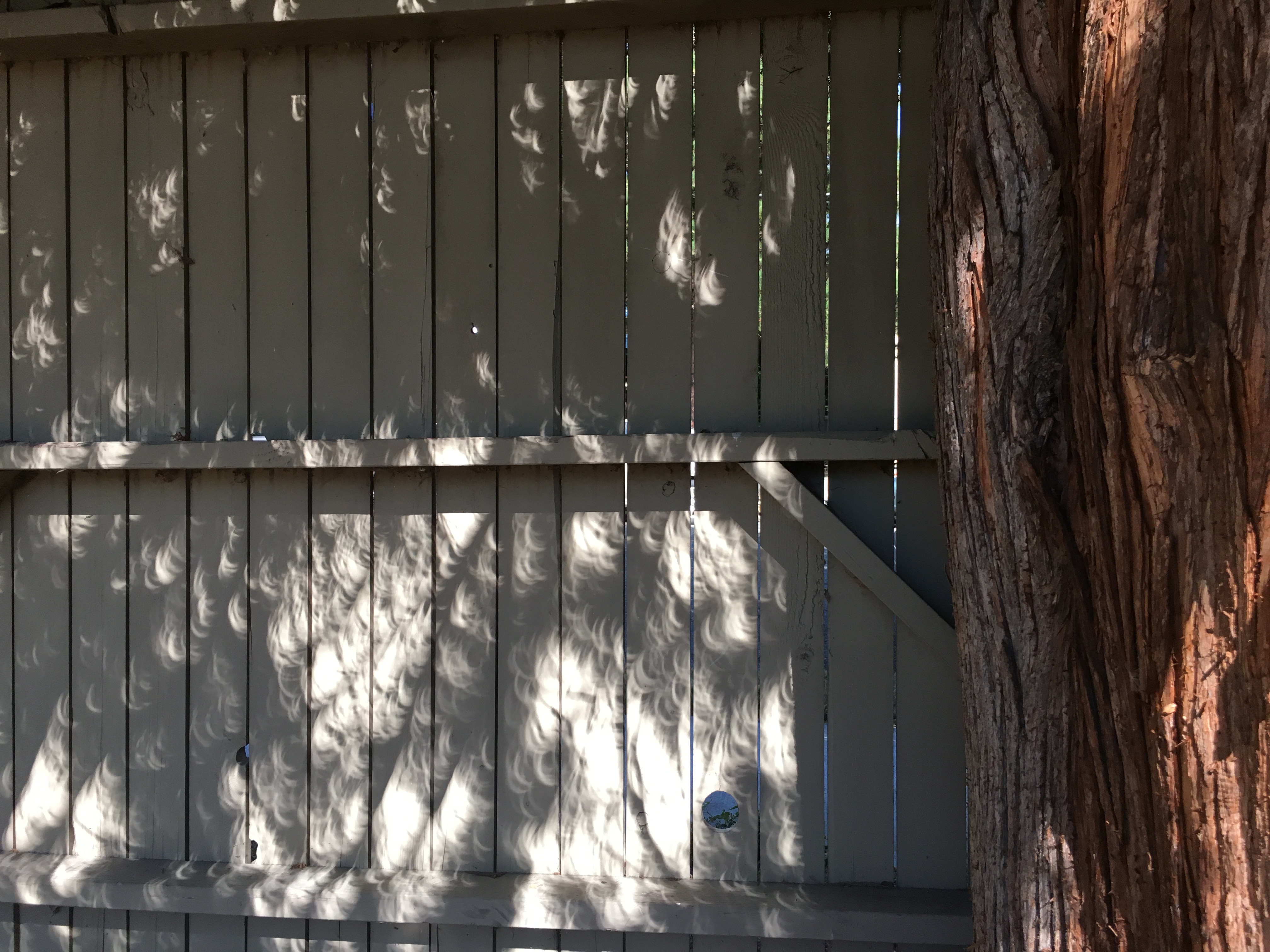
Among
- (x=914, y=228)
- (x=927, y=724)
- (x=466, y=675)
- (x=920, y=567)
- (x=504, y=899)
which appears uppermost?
(x=914, y=228)

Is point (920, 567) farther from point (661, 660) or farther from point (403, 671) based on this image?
point (403, 671)

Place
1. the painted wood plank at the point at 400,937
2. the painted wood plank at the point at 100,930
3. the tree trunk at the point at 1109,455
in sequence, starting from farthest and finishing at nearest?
the painted wood plank at the point at 100,930 < the painted wood plank at the point at 400,937 < the tree trunk at the point at 1109,455

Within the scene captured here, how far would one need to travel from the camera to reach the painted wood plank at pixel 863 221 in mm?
2393

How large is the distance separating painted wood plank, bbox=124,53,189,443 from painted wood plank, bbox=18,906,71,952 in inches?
56.8

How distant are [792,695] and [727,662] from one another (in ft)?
0.64

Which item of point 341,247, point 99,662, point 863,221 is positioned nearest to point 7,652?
point 99,662

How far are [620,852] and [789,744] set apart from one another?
1.82 feet

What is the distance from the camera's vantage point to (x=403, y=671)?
8.31ft

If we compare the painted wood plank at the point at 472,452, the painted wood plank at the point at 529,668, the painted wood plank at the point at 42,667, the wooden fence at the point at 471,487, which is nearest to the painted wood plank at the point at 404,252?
the wooden fence at the point at 471,487

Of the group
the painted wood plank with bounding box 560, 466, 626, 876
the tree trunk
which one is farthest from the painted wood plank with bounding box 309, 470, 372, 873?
the tree trunk

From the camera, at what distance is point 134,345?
2.63 m

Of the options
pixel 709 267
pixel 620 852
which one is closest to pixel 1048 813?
pixel 620 852

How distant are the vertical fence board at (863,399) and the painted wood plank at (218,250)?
1.67 metres

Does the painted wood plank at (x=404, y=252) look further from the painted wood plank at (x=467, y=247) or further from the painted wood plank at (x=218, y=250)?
the painted wood plank at (x=218, y=250)
